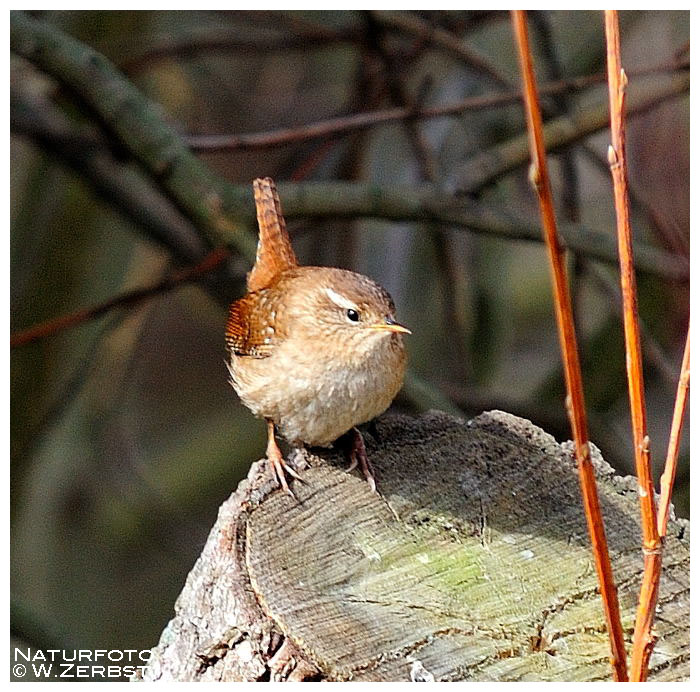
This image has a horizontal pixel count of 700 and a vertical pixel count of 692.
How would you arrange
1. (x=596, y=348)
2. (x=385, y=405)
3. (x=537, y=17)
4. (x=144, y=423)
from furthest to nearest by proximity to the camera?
(x=144, y=423), (x=596, y=348), (x=537, y=17), (x=385, y=405)

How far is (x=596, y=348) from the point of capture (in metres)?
3.98

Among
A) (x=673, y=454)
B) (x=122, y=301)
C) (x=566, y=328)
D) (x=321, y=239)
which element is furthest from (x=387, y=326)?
(x=321, y=239)

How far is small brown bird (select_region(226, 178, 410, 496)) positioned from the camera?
198 cm

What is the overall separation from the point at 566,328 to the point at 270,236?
1.33 meters

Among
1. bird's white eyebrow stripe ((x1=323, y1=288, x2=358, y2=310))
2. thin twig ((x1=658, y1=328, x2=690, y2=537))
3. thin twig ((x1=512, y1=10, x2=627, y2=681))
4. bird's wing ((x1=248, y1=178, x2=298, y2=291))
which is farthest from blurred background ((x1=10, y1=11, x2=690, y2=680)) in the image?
thin twig ((x1=512, y1=10, x2=627, y2=681))

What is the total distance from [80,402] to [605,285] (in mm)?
2130

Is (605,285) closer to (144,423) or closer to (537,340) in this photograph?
(537,340)

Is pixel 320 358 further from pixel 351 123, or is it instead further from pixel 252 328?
pixel 351 123

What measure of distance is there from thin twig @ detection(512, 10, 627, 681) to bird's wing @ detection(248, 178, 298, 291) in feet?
4.00

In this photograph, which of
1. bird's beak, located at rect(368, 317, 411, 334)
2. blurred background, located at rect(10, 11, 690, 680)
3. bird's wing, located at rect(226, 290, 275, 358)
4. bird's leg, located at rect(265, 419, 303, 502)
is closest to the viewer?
bird's leg, located at rect(265, 419, 303, 502)

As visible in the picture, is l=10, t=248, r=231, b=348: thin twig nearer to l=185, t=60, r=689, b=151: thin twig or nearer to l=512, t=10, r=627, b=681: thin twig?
l=185, t=60, r=689, b=151: thin twig

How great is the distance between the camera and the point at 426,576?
169cm

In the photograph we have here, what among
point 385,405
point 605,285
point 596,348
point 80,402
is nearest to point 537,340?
point 596,348

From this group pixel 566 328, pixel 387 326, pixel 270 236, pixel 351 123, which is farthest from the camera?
pixel 351 123
